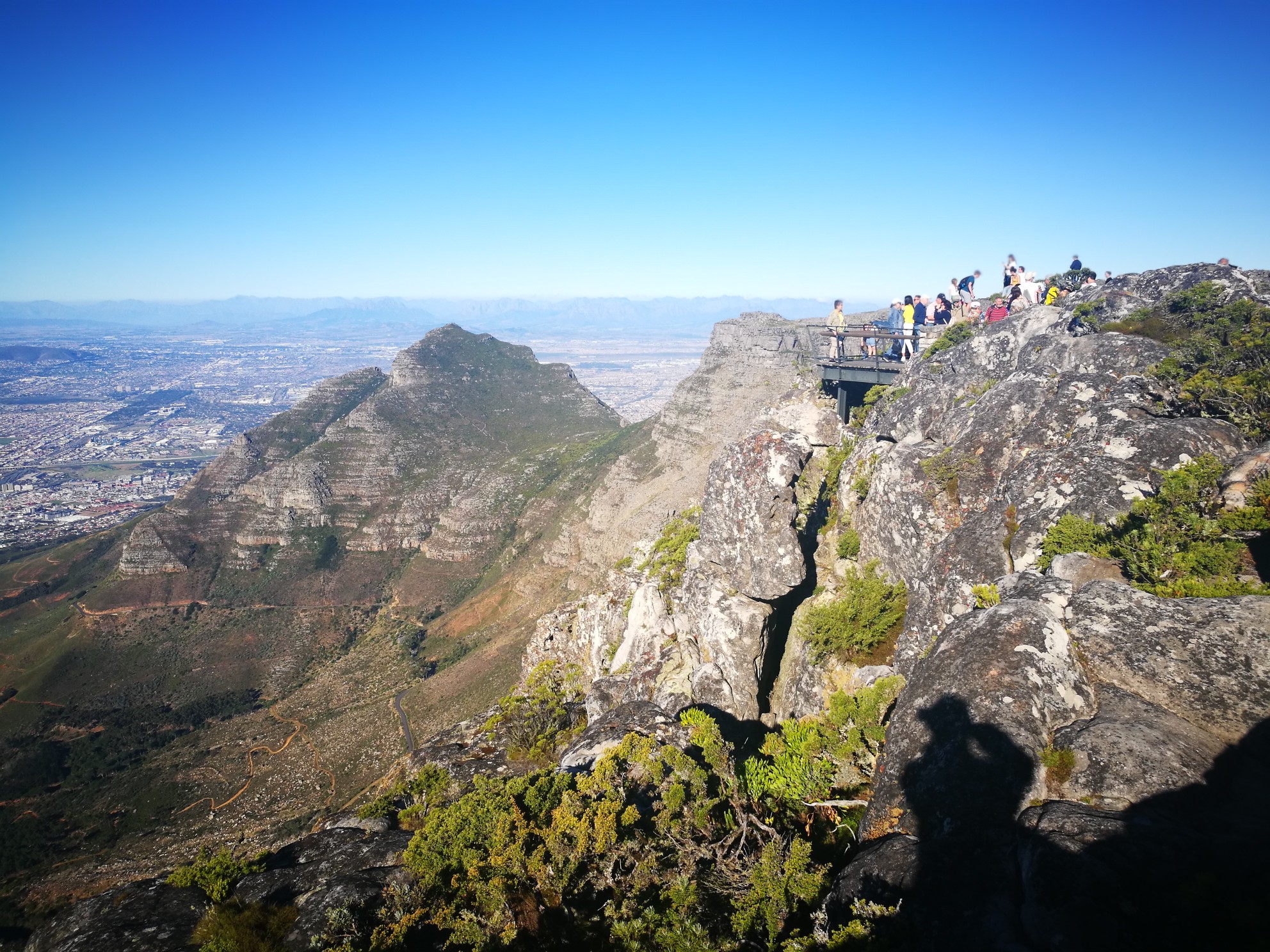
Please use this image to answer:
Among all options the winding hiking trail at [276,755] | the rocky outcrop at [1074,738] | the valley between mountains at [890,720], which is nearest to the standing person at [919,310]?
the valley between mountains at [890,720]

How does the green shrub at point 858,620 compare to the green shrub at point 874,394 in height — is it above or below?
below

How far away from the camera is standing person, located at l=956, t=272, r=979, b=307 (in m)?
36.3

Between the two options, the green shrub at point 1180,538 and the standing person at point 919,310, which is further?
the standing person at point 919,310

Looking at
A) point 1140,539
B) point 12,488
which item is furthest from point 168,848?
point 12,488

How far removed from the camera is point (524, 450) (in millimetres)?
121688

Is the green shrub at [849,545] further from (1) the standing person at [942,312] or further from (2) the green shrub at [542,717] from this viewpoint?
(1) the standing person at [942,312]

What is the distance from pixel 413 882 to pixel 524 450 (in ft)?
371

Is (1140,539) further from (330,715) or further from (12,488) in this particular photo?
(12,488)

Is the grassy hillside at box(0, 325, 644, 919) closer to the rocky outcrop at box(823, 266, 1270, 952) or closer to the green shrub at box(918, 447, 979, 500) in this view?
the rocky outcrop at box(823, 266, 1270, 952)

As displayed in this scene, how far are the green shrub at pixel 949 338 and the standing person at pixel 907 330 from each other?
187 centimetres

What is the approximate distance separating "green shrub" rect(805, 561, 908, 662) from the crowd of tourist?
17222 millimetres

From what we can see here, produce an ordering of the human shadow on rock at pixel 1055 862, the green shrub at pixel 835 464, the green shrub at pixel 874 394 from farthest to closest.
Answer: the green shrub at pixel 874 394 < the green shrub at pixel 835 464 < the human shadow on rock at pixel 1055 862

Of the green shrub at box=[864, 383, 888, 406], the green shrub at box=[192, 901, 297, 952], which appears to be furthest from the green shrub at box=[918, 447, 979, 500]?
the green shrub at box=[192, 901, 297, 952]

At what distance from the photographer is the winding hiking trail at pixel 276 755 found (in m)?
51.7
